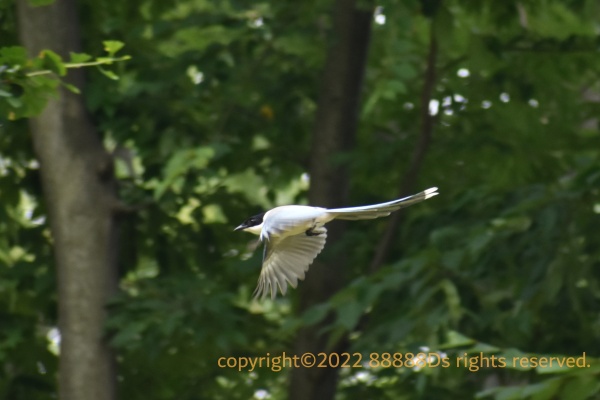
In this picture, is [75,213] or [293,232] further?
[75,213]

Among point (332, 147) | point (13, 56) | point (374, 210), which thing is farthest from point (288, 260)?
point (332, 147)

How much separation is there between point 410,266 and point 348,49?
1.72 meters

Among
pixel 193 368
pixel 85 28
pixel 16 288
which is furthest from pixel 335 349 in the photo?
pixel 85 28

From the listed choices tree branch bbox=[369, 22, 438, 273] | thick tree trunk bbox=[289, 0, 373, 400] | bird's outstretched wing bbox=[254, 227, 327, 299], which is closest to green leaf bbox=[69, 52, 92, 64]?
bird's outstretched wing bbox=[254, 227, 327, 299]

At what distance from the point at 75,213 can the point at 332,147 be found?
150 cm

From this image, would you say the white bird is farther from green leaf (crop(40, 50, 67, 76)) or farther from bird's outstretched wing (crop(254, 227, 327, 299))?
green leaf (crop(40, 50, 67, 76))

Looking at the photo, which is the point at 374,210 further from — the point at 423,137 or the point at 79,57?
the point at 423,137

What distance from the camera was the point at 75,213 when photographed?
21.4ft

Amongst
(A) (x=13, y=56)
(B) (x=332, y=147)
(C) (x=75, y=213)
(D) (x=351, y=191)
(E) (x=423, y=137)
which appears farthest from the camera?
(D) (x=351, y=191)

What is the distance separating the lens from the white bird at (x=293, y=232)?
3197 millimetres

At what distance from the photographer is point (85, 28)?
7199 millimetres

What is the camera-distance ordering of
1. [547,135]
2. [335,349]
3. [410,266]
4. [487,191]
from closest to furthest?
[410,266] < [487,191] < [335,349] < [547,135]

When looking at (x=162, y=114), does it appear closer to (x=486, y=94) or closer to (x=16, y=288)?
(x=16, y=288)

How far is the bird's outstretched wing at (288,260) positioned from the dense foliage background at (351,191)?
146 centimetres
